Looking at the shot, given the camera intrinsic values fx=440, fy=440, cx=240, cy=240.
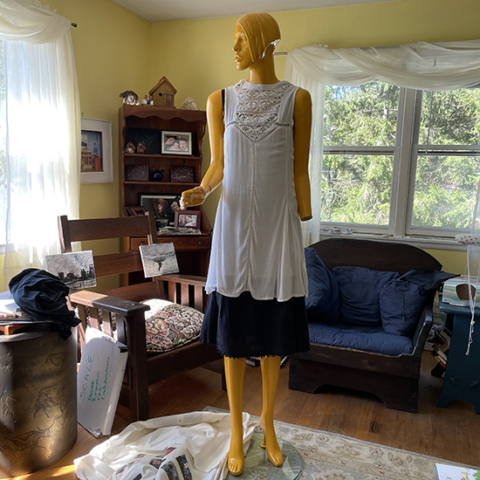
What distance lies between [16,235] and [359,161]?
244cm

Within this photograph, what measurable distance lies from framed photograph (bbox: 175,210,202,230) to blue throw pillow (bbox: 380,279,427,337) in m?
1.51

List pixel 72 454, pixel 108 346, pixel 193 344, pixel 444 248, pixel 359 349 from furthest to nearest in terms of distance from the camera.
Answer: pixel 444 248
pixel 359 349
pixel 193 344
pixel 108 346
pixel 72 454

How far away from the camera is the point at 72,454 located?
6.10 feet

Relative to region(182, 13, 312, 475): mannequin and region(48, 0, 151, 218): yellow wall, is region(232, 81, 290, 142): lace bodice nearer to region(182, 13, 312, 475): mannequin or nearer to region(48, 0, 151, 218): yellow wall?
region(182, 13, 312, 475): mannequin

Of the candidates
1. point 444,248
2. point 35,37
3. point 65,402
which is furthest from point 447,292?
point 35,37

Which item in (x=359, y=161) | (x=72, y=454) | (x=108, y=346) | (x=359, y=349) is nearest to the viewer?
(x=72, y=454)

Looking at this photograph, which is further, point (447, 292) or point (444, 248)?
point (444, 248)

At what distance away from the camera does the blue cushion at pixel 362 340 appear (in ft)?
7.56

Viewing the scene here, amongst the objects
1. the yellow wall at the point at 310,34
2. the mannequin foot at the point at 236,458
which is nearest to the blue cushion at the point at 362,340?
the mannequin foot at the point at 236,458

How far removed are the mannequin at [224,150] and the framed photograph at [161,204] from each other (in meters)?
1.89

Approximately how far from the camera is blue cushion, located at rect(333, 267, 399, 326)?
2.76 meters

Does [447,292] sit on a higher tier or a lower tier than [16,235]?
lower

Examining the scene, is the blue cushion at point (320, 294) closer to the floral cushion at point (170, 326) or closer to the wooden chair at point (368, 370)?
the wooden chair at point (368, 370)

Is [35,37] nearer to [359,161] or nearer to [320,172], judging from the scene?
[320,172]
